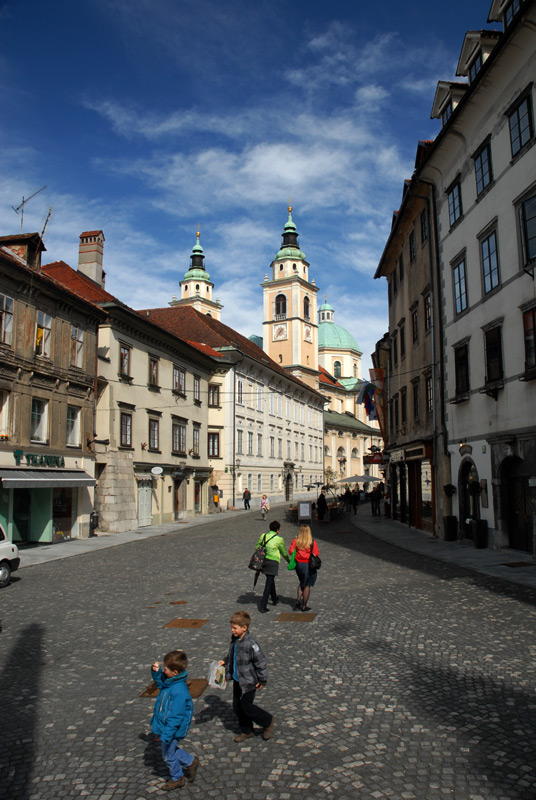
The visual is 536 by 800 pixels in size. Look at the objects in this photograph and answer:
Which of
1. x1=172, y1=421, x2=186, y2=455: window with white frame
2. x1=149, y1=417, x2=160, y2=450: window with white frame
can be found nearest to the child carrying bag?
x1=149, y1=417, x2=160, y2=450: window with white frame

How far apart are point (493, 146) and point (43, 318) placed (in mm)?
17078

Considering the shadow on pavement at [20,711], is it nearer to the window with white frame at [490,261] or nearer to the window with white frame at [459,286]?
the window with white frame at [490,261]

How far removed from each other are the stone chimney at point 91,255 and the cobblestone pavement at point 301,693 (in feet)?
78.2

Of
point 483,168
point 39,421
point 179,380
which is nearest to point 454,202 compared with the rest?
point 483,168

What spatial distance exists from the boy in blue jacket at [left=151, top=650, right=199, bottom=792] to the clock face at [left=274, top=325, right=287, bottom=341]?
82.8 metres

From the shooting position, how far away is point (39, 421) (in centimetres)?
2391

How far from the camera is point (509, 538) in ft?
63.0

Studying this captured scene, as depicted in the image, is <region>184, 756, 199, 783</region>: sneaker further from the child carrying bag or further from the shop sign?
the shop sign

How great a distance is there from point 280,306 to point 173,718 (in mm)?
85801

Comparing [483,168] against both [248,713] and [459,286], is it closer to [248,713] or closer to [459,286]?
[459,286]

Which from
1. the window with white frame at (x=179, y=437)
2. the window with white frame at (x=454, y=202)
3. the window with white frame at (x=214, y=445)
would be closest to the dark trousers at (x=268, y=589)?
the window with white frame at (x=454, y=202)

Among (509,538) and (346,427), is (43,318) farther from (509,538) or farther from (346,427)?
(346,427)

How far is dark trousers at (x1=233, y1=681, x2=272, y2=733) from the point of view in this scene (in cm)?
575

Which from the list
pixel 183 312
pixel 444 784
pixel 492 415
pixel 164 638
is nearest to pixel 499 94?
pixel 492 415
